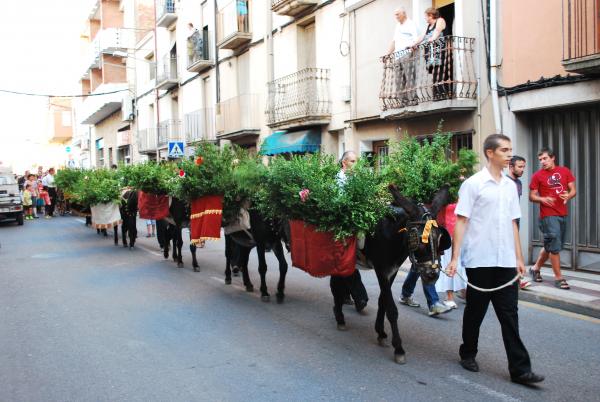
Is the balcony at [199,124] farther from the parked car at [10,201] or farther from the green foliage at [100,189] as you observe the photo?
the green foliage at [100,189]

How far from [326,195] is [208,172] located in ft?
10.7

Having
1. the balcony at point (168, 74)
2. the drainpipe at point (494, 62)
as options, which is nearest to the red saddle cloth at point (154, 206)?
the drainpipe at point (494, 62)

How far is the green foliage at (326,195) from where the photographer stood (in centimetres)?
557

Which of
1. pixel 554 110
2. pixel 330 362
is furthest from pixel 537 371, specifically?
pixel 554 110

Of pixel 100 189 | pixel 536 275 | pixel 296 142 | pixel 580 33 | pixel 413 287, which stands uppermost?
pixel 580 33

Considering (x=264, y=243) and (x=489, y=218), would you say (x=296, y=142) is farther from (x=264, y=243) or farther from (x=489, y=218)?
(x=489, y=218)

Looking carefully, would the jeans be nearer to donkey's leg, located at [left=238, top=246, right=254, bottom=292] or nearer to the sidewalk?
the sidewalk

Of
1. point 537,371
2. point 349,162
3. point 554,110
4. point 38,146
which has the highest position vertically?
point 38,146

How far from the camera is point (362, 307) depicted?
24.1ft

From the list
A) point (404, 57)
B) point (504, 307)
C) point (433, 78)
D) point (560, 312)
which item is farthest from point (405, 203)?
point (404, 57)

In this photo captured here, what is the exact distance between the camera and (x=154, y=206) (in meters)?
11.8

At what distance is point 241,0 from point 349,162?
16981 millimetres

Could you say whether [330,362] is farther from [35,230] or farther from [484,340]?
[35,230]

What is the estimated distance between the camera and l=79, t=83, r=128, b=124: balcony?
40656 millimetres
